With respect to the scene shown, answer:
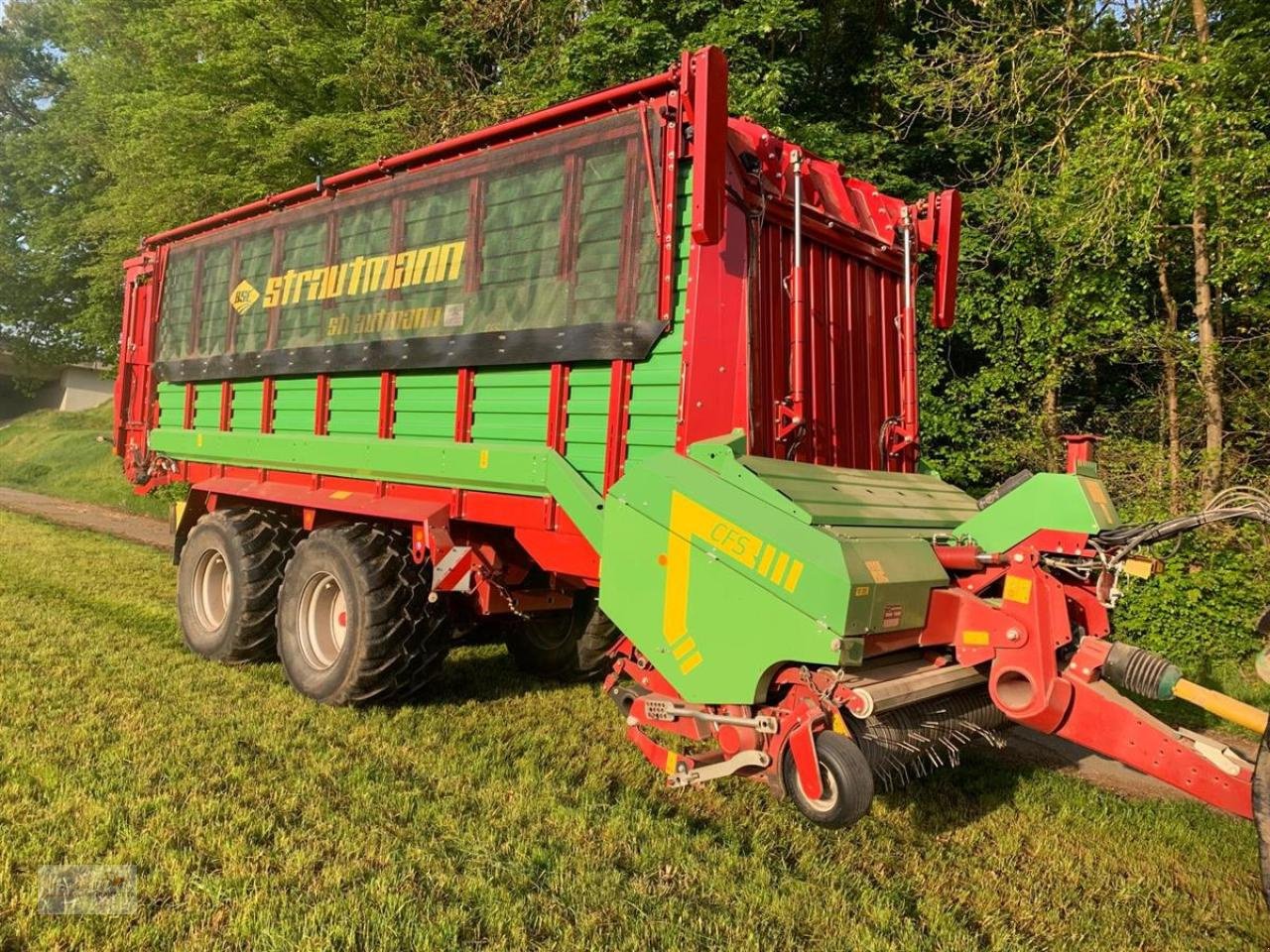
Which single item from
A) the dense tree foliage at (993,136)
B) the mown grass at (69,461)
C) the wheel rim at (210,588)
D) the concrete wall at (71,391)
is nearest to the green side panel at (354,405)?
the wheel rim at (210,588)

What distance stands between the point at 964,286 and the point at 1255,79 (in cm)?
293

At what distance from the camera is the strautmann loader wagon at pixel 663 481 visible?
295cm

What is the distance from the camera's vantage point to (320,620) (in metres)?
4.98

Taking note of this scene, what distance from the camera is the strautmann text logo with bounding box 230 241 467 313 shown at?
182 inches

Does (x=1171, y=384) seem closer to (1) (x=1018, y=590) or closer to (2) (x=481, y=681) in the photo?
(1) (x=1018, y=590)

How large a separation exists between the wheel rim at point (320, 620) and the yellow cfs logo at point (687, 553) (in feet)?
8.03

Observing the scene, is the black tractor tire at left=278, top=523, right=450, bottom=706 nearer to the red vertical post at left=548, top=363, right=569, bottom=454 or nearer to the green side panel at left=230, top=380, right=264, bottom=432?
the red vertical post at left=548, top=363, right=569, bottom=454

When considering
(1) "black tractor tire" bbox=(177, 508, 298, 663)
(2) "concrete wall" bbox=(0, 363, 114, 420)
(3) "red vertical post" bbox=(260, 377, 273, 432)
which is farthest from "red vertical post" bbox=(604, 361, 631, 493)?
(2) "concrete wall" bbox=(0, 363, 114, 420)

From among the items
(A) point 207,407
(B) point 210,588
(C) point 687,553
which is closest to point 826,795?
(C) point 687,553

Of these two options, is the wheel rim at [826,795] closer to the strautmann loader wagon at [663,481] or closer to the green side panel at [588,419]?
the strautmann loader wagon at [663,481]

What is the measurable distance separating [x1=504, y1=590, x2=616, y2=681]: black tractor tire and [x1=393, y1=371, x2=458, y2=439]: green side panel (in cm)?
Answer: 140

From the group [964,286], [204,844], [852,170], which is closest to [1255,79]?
[964,286]

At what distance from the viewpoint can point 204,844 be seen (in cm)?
298

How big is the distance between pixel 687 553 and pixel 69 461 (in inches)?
903
